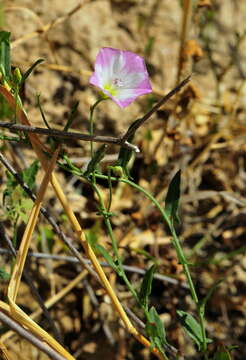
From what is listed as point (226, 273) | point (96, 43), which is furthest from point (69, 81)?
point (226, 273)

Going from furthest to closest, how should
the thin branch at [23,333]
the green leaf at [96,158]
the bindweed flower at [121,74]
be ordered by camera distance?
the bindweed flower at [121,74] → the green leaf at [96,158] → the thin branch at [23,333]

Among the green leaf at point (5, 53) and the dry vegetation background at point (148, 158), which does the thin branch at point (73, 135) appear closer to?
the green leaf at point (5, 53)

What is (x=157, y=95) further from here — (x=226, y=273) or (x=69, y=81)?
(x=226, y=273)

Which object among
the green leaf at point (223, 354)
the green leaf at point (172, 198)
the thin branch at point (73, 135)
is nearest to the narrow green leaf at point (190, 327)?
the green leaf at point (223, 354)

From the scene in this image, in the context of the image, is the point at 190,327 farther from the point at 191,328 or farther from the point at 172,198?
the point at 172,198

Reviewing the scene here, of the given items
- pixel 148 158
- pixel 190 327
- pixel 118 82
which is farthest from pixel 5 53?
pixel 148 158

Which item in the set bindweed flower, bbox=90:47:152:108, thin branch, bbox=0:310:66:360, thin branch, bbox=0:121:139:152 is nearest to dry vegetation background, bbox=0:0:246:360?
bindweed flower, bbox=90:47:152:108

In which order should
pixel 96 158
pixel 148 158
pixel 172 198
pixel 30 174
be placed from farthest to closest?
pixel 148 158
pixel 30 174
pixel 172 198
pixel 96 158

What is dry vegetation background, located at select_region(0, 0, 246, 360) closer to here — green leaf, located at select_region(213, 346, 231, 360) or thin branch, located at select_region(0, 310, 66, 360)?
green leaf, located at select_region(213, 346, 231, 360)
